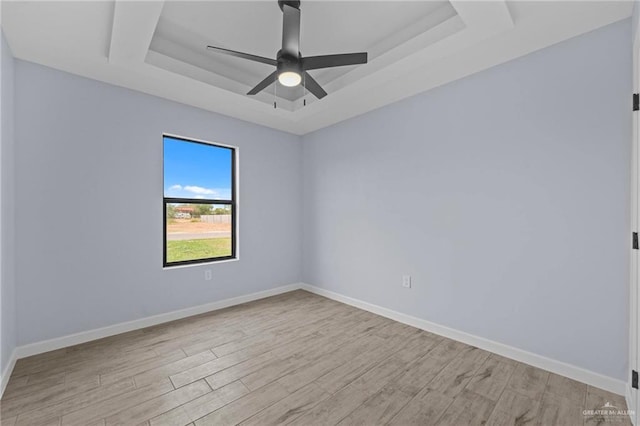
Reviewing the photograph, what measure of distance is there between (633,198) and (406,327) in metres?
2.17

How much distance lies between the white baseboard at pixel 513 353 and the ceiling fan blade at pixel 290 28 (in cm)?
289

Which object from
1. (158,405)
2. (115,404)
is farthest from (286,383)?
(115,404)

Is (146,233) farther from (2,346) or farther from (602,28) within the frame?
(602,28)

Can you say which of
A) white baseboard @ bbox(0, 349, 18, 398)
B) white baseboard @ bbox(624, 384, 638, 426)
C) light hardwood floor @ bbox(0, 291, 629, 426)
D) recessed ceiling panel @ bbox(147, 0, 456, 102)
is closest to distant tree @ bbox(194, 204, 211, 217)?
light hardwood floor @ bbox(0, 291, 629, 426)

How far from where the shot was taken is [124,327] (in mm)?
2975

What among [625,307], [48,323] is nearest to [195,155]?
[48,323]

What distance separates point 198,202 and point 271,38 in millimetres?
2135

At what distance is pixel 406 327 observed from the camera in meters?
3.14

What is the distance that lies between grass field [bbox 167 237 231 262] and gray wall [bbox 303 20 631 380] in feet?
6.25

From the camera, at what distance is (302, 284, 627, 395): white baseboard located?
2.03 m

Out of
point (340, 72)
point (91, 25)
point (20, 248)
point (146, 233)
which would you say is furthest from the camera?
point (340, 72)

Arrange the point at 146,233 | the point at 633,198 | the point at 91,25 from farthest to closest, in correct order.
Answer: the point at 146,233, the point at 91,25, the point at 633,198

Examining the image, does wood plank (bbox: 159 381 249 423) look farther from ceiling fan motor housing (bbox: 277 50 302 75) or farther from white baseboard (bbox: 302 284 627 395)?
ceiling fan motor housing (bbox: 277 50 302 75)

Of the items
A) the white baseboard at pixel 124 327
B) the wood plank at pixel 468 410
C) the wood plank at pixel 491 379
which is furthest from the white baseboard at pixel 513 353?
the white baseboard at pixel 124 327
